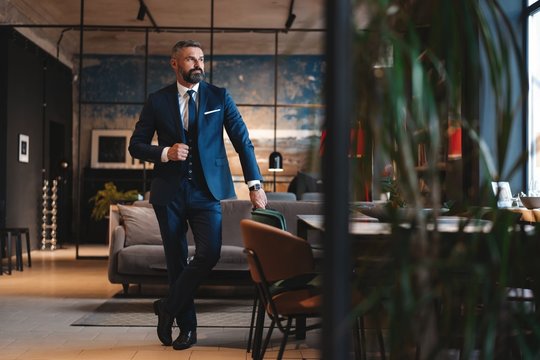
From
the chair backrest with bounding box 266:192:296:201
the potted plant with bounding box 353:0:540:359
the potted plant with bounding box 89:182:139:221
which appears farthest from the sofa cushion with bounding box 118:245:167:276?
the potted plant with bounding box 89:182:139:221

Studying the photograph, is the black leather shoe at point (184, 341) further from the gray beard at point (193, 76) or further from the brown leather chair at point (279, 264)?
the gray beard at point (193, 76)

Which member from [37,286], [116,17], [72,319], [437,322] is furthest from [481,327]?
[116,17]

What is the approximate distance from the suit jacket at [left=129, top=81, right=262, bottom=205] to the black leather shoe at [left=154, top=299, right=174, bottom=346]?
610 mm

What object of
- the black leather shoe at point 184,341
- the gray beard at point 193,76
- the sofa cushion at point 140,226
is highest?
the gray beard at point 193,76

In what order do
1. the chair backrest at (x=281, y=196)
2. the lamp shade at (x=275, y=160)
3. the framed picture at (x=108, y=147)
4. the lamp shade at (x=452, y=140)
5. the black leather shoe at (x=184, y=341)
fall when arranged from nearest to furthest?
the lamp shade at (x=452, y=140)
the black leather shoe at (x=184, y=341)
the chair backrest at (x=281, y=196)
the lamp shade at (x=275, y=160)
the framed picture at (x=108, y=147)

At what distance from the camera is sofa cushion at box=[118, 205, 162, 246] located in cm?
685

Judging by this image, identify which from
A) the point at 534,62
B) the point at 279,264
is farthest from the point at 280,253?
the point at 534,62

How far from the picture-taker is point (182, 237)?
4.45 metres

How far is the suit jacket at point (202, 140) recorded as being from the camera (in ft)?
14.3

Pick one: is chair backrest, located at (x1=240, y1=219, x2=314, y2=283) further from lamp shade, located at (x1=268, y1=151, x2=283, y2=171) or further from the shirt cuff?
lamp shade, located at (x1=268, y1=151, x2=283, y2=171)

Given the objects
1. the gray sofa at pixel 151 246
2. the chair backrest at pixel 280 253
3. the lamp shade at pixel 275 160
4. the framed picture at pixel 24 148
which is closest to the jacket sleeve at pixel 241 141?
the chair backrest at pixel 280 253

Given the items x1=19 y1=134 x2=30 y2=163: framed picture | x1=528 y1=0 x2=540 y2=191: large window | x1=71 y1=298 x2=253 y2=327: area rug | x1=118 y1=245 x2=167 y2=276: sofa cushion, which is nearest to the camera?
x1=71 y1=298 x2=253 y2=327: area rug

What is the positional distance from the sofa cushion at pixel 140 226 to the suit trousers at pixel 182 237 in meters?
2.45

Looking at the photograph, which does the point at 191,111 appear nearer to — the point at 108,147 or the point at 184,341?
the point at 184,341
